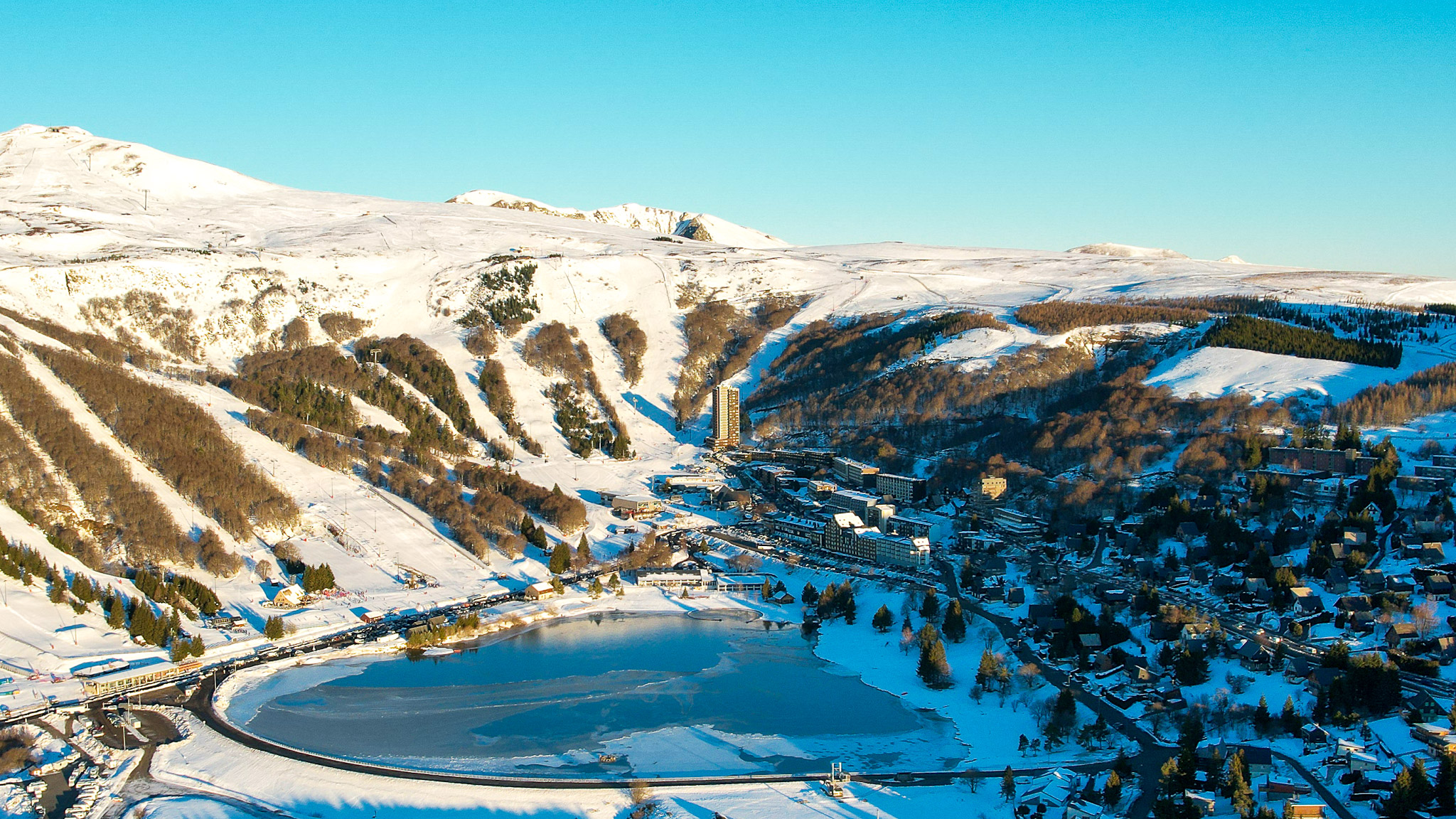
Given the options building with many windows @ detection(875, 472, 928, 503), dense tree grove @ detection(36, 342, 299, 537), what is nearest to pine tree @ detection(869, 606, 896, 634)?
building with many windows @ detection(875, 472, 928, 503)

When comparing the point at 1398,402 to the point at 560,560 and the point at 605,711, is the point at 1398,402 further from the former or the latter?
the point at 605,711

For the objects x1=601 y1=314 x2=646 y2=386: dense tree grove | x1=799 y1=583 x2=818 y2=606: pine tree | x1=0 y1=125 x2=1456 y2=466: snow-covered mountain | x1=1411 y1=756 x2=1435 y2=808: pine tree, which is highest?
x1=0 y1=125 x2=1456 y2=466: snow-covered mountain

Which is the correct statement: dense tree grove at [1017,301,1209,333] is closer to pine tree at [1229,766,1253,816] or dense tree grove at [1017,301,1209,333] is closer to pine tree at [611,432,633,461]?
pine tree at [611,432,633,461]

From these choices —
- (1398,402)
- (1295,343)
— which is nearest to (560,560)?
(1398,402)

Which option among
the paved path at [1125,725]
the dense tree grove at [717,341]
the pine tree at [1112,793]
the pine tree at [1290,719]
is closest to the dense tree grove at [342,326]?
the dense tree grove at [717,341]

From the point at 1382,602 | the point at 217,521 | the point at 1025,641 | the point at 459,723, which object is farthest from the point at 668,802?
the point at 217,521

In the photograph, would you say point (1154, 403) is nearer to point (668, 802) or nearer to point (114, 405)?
point (668, 802)
